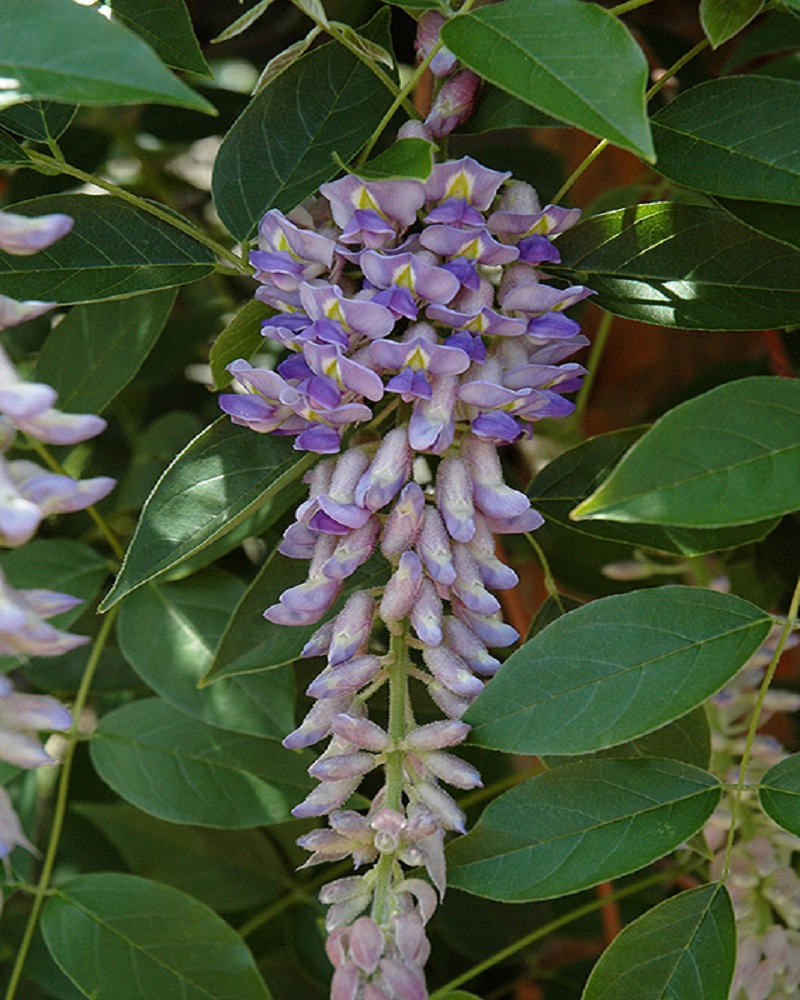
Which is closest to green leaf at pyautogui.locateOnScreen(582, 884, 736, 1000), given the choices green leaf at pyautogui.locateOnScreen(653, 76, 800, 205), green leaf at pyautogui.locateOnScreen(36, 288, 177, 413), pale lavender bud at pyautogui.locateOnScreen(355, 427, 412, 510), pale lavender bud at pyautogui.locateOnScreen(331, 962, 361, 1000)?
pale lavender bud at pyautogui.locateOnScreen(331, 962, 361, 1000)

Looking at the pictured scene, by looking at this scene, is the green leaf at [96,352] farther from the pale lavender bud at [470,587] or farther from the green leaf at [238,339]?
the pale lavender bud at [470,587]

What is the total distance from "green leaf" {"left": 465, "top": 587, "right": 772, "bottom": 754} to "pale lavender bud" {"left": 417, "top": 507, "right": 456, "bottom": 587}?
5 centimetres

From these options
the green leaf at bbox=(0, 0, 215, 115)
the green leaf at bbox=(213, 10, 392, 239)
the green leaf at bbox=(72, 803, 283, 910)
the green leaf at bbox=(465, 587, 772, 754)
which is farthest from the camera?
the green leaf at bbox=(72, 803, 283, 910)

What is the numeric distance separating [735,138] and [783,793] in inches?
12.8

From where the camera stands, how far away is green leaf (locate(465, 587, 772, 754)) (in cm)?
56

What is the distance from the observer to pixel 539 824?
2.01 feet

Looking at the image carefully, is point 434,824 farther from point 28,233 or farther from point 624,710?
point 28,233

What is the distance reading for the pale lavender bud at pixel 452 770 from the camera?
56cm

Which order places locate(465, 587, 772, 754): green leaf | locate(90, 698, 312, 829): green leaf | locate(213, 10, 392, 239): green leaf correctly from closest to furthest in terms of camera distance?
locate(465, 587, 772, 754): green leaf, locate(213, 10, 392, 239): green leaf, locate(90, 698, 312, 829): green leaf

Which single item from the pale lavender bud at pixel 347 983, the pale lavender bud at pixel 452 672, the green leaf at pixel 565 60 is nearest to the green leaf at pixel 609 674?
the pale lavender bud at pixel 452 672

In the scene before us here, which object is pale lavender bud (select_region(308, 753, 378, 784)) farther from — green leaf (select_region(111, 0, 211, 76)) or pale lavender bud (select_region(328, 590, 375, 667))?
green leaf (select_region(111, 0, 211, 76))

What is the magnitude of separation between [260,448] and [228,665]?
13 cm

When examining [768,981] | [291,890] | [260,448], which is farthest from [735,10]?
[291,890]

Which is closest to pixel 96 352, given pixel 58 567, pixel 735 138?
pixel 58 567
